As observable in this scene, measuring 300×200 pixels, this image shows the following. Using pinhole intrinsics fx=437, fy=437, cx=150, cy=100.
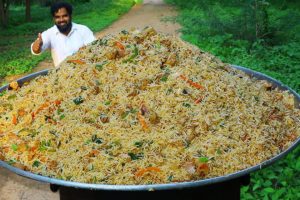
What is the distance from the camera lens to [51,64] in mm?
11836

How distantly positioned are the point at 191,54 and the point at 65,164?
54.9 inches

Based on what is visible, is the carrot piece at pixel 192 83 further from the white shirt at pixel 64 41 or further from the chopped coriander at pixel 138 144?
the white shirt at pixel 64 41

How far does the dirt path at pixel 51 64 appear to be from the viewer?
5.50 meters

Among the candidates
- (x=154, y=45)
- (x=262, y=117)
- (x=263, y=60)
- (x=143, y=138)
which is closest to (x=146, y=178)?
(x=143, y=138)

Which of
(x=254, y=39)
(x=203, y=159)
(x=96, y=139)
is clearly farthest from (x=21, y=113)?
(x=254, y=39)

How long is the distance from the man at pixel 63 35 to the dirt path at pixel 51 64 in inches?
32.7

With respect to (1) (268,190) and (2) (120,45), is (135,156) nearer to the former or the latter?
(2) (120,45)

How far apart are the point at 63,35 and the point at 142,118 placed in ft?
9.26

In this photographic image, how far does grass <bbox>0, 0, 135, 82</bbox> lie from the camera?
38.9 ft

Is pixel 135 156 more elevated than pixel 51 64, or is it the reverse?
pixel 135 156

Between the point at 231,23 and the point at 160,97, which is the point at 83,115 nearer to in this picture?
the point at 160,97

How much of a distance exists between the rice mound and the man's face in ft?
5.85

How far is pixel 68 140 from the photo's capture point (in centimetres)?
260

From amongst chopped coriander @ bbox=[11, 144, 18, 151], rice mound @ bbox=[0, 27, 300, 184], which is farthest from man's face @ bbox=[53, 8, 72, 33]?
chopped coriander @ bbox=[11, 144, 18, 151]
